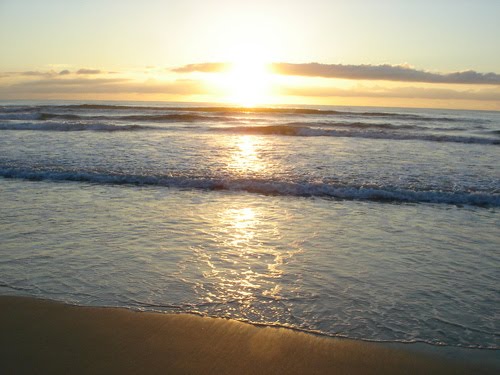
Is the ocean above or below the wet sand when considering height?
above

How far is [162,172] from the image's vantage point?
457 inches

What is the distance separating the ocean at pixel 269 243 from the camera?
14.3 feet

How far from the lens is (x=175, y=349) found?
3.65 meters

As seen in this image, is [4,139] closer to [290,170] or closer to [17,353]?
[290,170]

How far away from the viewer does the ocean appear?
4.34 meters

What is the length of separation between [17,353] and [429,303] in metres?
3.69

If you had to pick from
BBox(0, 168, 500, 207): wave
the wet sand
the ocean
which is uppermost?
BBox(0, 168, 500, 207): wave

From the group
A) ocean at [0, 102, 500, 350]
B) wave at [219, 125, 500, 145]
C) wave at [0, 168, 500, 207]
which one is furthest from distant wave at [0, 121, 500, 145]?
wave at [0, 168, 500, 207]

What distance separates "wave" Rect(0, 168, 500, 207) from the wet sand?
612 cm

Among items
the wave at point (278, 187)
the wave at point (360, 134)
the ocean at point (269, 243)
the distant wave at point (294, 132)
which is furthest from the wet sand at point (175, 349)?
the wave at point (360, 134)

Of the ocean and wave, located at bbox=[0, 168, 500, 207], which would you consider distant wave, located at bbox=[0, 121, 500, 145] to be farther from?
wave, located at bbox=[0, 168, 500, 207]

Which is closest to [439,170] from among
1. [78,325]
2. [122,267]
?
[122,267]

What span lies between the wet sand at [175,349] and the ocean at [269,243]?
0.22 meters

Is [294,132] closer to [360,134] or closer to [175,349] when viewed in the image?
[360,134]
